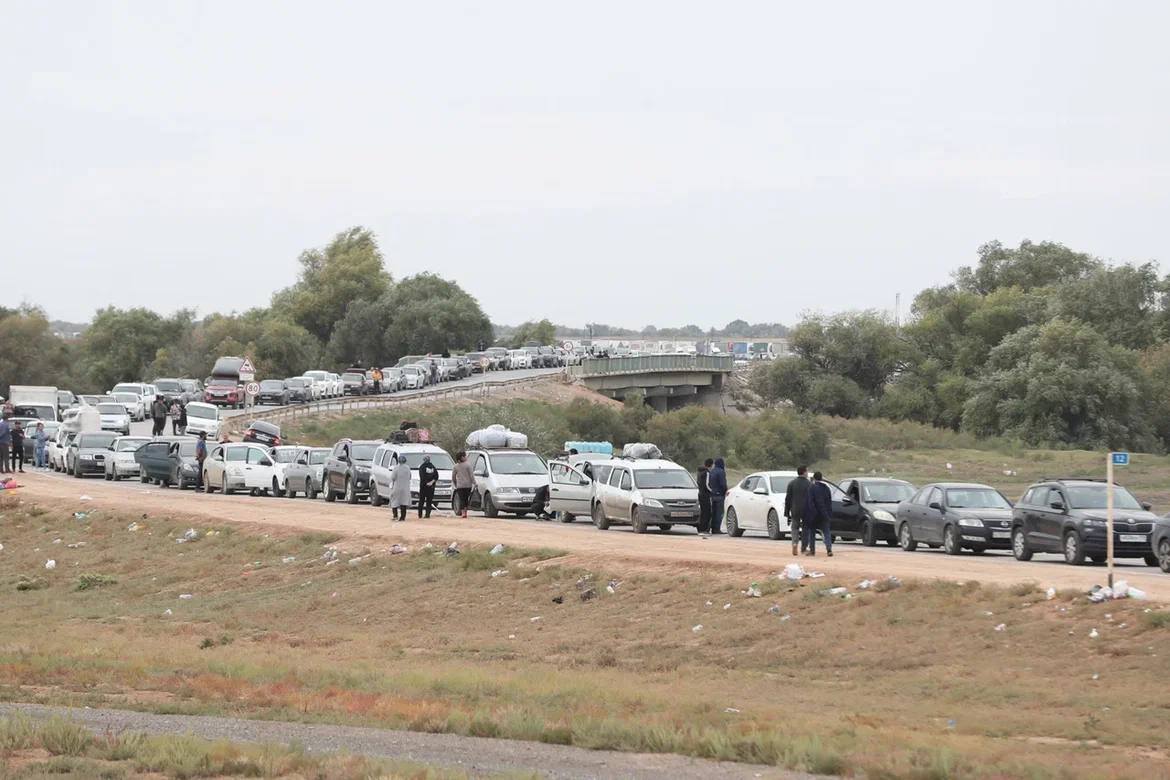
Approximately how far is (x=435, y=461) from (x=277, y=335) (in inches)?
4166

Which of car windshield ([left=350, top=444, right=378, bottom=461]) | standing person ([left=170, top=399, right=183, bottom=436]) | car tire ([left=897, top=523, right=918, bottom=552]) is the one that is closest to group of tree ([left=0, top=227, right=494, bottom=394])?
standing person ([left=170, top=399, right=183, bottom=436])

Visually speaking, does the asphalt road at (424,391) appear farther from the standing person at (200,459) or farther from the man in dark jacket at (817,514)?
the man in dark jacket at (817,514)

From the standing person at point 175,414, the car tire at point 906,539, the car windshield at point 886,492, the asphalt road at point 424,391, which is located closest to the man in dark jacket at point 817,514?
the car tire at point 906,539

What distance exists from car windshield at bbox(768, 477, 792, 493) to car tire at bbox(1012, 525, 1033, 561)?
261 inches

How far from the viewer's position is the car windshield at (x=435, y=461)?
144ft

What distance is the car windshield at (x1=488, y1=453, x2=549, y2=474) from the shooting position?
42438 mm

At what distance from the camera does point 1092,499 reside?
96.8 ft

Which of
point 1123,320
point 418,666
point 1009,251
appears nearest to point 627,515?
point 418,666

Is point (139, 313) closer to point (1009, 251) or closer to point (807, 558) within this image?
point (1009, 251)

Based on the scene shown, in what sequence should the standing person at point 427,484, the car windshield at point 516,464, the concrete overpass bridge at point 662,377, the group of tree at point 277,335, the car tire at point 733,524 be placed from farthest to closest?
the group of tree at point 277,335
the concrete overpass bridge at point 662,377
the car windshield at point 516,464
the standing person at point 427,484
the car tire at point 733,524

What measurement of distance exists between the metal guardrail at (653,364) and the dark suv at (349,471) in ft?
241

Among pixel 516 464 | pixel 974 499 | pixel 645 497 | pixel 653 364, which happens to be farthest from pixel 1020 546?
pixel 653 364

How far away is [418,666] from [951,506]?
14.5 meters

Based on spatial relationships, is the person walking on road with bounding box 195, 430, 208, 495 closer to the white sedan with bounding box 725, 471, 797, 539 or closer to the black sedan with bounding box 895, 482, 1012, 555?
the white sedan with bounding box 725, 471, 797, 539
